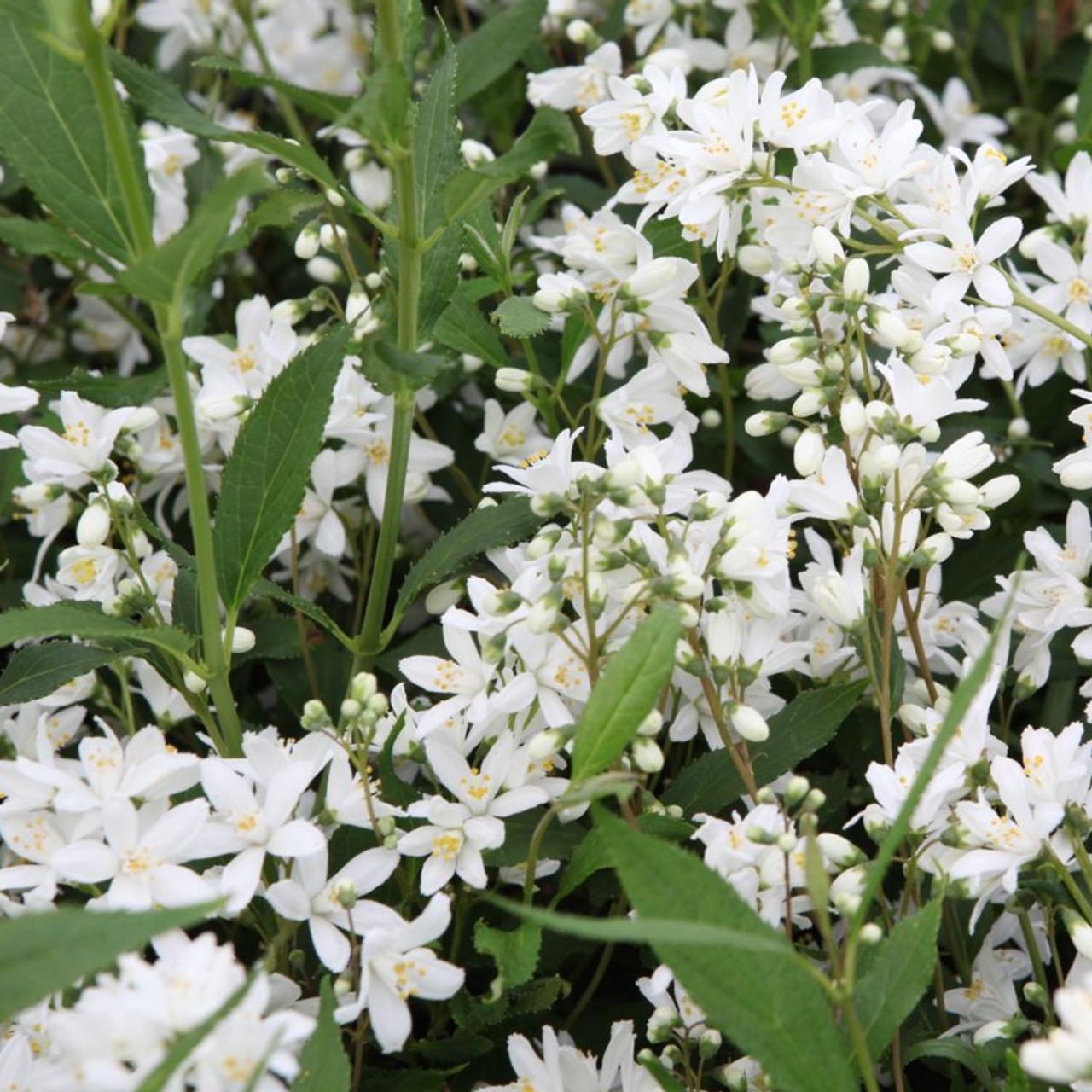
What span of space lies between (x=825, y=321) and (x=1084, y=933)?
71 centimetres

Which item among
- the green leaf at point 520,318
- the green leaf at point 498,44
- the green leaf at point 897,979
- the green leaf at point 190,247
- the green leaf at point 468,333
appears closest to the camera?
the green leaf at point 190,247

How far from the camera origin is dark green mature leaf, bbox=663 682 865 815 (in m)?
1.45

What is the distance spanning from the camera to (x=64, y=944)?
1.04 m

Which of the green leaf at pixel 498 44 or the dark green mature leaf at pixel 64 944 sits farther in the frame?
the green leaf at pixel 498 44

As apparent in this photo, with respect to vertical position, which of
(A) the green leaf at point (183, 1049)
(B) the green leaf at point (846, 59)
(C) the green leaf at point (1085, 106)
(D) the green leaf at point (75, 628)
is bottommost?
(A) the green leaf at point (183, 1049)

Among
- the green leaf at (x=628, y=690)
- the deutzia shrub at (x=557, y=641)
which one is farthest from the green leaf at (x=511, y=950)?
the green leaf at (x=628, y=690)

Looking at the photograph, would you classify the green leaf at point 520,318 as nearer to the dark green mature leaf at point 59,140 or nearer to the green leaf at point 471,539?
the green leaf at point 471,539

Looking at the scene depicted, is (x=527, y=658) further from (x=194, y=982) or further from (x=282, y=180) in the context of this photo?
(x=282, y=180)

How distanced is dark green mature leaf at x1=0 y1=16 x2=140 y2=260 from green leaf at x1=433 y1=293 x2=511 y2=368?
0.40 meters

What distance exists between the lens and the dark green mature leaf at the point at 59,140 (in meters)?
1.38

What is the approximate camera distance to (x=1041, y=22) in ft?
8.38

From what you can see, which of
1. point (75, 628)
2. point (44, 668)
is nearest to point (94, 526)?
point (44, 668)

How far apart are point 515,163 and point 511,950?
27.2 inches

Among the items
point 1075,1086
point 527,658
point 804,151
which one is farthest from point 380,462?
point 1075,1086
